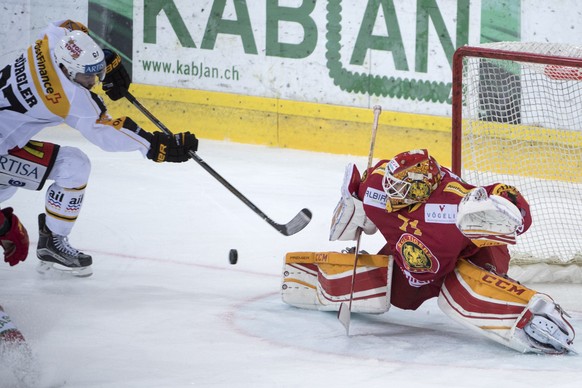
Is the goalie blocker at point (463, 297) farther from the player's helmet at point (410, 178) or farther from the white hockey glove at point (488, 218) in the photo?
the player's helmet at point (410, 178)

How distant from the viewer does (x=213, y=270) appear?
16.2ft

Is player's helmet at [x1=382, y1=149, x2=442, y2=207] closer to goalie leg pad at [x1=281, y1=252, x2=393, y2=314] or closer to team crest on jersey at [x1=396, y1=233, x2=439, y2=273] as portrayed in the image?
team crest on jersey at [x1=396, y1=233, x2=439, y2=273]

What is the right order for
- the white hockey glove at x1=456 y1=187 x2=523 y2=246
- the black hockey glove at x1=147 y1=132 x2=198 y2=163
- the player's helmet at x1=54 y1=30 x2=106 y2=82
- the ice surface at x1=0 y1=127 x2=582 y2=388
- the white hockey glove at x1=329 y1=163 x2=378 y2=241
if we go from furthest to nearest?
the black hockey glove at x1=147 y1=132 x2=198 y2=163 → the player's helmet at x1=54 y1=30 x2=106 y2=82 → the white hockey glove at x1=329 y1=163 x2=378 y2=241 → the white hockey glove at x1=456 y1=187 x2=523 y2=246 → the ice surface at x1=0 y1=127 x2=582 y2=388

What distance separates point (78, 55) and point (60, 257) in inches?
33.6

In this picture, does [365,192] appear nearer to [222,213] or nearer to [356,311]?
[356,311]

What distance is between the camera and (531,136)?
557 centimetres

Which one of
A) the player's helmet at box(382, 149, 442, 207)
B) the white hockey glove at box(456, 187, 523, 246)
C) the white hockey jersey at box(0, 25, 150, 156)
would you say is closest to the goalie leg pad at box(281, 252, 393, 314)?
the player's helmet at box(382, 149, 442, 207)

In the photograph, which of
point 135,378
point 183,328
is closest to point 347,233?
point 183,328

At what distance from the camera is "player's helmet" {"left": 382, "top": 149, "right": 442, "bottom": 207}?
3.84 m

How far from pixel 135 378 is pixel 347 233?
1.01 metres

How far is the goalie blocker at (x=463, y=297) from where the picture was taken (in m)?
3.74

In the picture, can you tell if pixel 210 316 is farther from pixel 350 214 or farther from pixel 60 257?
pixel 60 257

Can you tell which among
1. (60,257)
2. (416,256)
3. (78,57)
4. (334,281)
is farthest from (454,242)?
(60,257)

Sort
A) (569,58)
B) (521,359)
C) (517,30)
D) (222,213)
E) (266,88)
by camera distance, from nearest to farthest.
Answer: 1. (521,359)
2. (569,58)
3. (222,213)
4. (517,30)
5. (266,88)
